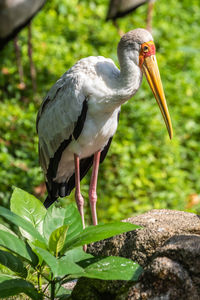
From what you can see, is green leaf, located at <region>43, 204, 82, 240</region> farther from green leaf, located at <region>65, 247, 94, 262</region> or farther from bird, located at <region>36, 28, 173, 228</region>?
bird, located at <region>36, 28, 173, 228</region>

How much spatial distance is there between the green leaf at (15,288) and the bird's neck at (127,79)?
140cm

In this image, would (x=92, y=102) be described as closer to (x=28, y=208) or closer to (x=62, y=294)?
(x=28, y=208)

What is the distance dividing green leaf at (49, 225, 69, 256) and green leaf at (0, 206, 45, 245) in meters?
0.06

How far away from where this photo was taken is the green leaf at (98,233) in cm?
234

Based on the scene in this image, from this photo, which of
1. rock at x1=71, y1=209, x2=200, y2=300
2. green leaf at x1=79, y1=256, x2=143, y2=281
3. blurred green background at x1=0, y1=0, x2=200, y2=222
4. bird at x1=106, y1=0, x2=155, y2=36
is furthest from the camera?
bird at x1=106, y1=0, x2=155, y2=36

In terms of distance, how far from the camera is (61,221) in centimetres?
257

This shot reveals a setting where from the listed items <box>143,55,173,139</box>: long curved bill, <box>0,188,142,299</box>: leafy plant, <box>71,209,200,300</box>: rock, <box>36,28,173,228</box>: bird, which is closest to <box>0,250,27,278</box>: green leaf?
<box>0,188,142,299</box>: leafy plant

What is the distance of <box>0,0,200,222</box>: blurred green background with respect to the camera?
18.0 feet

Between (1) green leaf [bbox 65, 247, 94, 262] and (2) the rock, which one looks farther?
(1) green leaf [bbox 65, 247, 94, 262]

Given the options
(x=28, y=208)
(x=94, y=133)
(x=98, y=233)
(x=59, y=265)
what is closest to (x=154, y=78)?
(x=94, y=133)

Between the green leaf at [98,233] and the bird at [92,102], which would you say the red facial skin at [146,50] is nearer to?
the bird at [92,102]

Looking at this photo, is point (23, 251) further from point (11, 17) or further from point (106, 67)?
point (11, 17)

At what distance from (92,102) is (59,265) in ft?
4.79

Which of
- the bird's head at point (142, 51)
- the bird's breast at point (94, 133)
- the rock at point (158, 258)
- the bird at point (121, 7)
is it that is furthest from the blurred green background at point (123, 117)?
the rock at point (158, 258)
